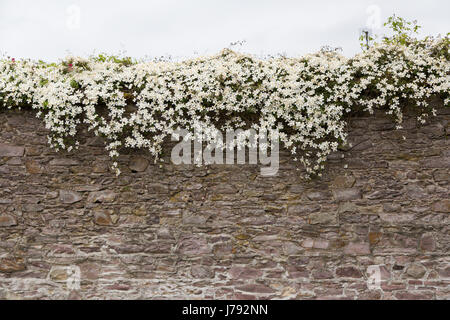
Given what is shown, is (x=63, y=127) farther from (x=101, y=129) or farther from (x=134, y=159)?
(x=134, y=159)

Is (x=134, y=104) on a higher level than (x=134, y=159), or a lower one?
higher

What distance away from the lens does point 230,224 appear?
16.8 feet

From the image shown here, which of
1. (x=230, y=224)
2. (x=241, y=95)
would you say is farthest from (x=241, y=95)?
(x=230, y=224)

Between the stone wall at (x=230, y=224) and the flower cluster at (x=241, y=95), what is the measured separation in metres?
0.24

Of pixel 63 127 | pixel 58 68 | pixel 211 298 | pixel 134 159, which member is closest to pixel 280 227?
pixel 211 298

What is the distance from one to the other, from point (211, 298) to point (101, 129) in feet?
8.39

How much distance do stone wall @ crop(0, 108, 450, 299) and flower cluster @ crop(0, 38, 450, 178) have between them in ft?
0.78

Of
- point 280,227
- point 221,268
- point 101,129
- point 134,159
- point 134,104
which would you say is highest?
point 134,104

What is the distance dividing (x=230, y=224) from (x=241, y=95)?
64.5 inches

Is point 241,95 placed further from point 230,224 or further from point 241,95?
point 230,224

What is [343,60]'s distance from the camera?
5.14 m

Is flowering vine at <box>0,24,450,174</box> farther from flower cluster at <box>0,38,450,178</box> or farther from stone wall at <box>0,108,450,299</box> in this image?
stone wall at <box>0,108,450,299</box>

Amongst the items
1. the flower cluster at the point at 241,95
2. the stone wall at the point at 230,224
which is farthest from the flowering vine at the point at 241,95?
the stone wall at the point at 230,224

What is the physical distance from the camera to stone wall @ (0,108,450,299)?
16.4ft
